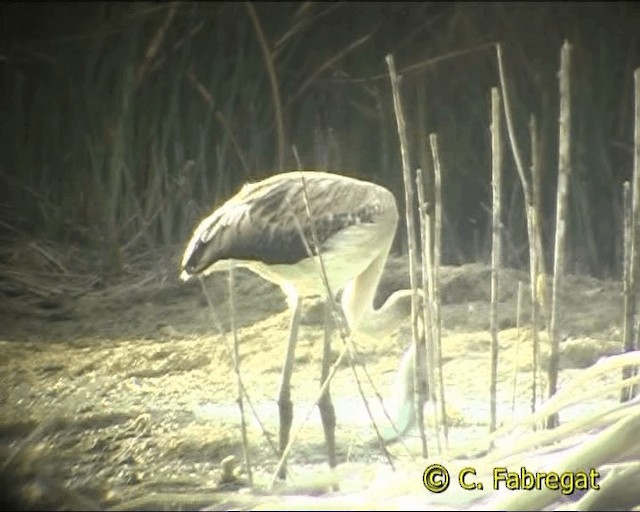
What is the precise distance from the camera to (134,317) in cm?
185

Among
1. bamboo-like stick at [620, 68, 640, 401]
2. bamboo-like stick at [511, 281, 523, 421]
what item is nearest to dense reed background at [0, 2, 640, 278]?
bamboo-like stick at [511, 281, 523, 421]

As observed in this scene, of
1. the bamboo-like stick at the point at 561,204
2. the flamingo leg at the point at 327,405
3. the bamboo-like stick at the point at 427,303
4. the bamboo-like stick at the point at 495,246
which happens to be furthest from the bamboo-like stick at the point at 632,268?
the flamingo leg at the point at 327,405

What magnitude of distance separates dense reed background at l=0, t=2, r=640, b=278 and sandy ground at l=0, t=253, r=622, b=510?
0.13m

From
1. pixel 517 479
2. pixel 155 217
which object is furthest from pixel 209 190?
pixel 517 479

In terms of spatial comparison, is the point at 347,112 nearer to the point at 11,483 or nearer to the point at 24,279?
the point at 24,279

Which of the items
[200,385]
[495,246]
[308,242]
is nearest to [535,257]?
[495,246]

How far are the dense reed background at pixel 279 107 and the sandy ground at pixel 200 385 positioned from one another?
0.13 m

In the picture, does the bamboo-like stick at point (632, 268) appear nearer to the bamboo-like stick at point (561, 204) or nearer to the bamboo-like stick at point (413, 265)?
the bamboo-like stick at point (561, 204)

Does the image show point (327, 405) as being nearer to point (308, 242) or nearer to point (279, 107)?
point (308, 242)

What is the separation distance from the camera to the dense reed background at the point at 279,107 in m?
1.92

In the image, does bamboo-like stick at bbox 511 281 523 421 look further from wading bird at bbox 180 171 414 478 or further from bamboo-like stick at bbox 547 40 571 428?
wading bird at bbox 180 171 414 478

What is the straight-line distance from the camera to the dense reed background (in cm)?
192

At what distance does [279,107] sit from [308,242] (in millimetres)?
342

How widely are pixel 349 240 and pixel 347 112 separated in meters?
0.33
